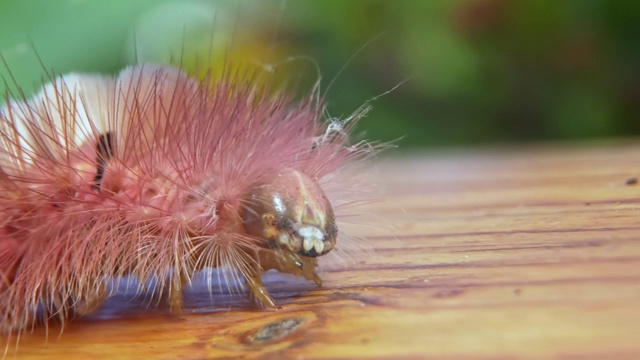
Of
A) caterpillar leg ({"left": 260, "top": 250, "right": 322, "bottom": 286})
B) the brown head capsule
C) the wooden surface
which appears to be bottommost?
the wooden surface

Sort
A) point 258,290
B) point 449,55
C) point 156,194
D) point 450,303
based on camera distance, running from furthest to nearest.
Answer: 1. point 449,55
2. point 156,194
3. point 258,290
4. point 450,303

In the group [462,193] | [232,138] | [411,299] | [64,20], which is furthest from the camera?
[64,20]

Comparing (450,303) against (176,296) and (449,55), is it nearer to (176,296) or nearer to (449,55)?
(176,296)

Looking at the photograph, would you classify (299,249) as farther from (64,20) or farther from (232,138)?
(64,20)

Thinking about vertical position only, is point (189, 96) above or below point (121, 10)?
below

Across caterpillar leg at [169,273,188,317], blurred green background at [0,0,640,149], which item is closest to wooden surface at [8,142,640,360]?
caterpillar leg at [169,273,188,317]

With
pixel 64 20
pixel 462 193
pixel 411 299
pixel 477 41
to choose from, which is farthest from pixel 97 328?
pixel 477 41

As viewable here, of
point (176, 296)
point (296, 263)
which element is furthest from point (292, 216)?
Result: point (176, 296)

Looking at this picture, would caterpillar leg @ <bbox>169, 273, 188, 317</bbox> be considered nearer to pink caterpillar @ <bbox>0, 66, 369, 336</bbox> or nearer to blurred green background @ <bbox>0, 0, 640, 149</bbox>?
pink caterpillar @ <bbox>0, 66, 369, 336</bbox>
